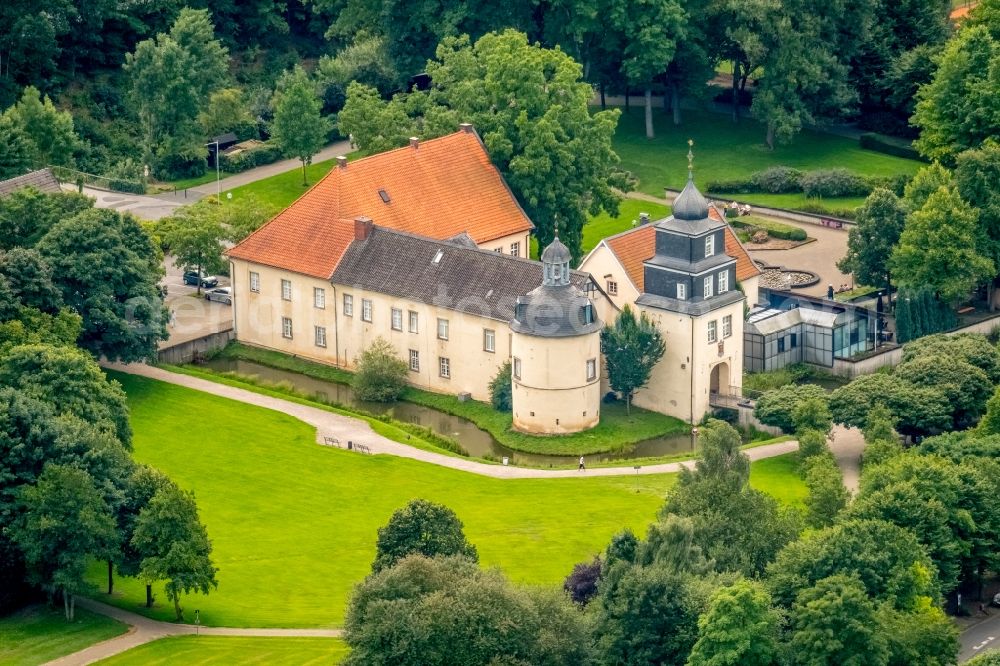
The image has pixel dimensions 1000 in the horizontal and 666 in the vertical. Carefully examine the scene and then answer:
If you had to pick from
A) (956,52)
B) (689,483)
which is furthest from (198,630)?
(956,52)

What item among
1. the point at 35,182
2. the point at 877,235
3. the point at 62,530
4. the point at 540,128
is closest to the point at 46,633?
the point at 62,530

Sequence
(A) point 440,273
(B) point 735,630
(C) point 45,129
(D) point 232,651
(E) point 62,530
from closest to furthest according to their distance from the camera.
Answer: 1. (B) point 735,630
2. (D) point 232,651
3. (E) point 62,530
4. (A) point 440,273
5. (C) point 45,129

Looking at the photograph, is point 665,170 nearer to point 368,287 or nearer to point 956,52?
point 956,52

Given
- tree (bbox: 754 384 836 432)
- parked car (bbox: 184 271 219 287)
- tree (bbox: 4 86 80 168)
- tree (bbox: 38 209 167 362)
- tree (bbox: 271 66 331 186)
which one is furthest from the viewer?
tree (bbox: 271 66 331 186)

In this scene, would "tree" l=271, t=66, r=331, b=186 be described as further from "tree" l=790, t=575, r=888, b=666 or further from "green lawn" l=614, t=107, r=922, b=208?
"tree" l=790, t=575, r=888, b=666

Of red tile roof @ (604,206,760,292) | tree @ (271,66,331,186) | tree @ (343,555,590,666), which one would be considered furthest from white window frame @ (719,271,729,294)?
tree @ (271,66,331,186)

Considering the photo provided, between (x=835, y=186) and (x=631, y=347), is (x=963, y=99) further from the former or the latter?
(x=631, y=347)
